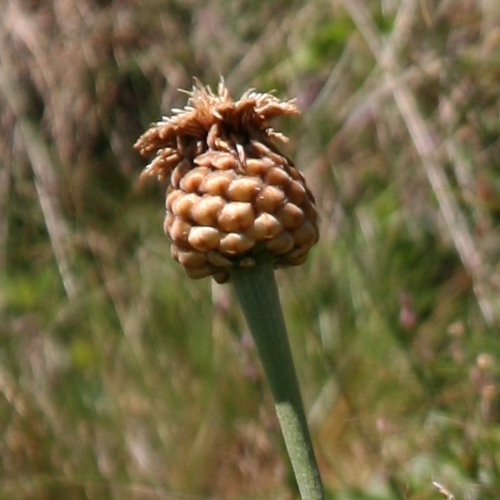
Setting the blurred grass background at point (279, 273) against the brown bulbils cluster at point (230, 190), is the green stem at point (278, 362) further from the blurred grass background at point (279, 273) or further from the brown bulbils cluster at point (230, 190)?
the blurred grass background at point (279, 273)

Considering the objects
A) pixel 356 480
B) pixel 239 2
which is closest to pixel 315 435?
pixel 356 480

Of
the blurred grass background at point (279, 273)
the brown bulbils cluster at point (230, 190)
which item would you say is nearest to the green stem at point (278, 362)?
the brown bulbils cluster at point (230, 190)

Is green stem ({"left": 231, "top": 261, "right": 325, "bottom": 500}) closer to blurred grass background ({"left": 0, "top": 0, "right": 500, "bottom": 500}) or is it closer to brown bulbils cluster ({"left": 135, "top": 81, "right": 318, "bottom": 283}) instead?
brown bulbils cluster ({"left": 135, "top": 81, "right": 318, "bottom": 283})

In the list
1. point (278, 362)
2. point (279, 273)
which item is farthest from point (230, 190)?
point (279, 273)

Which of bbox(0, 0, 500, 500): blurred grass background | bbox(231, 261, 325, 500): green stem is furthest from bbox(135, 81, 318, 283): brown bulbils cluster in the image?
bbox(0, 0, 500, 500): blurred grass background

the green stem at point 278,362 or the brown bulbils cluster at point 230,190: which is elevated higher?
the brown bulbils cluster at point 230,190

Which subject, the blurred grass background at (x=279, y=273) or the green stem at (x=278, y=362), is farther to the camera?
the blurred grass background at (x=279, y=273)
